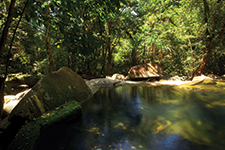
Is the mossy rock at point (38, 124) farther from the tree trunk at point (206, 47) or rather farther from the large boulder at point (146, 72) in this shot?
the tree trunk at point (206, 47)

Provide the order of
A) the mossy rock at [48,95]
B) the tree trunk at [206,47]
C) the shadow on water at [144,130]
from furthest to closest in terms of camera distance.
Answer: the tree trunk at [206,47], the mossy rock at [48,95], the shadow on water at [144,130]

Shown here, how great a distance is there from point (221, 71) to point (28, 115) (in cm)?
1553

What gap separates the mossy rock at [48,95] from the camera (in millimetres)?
A: 3385

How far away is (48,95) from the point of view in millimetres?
4207

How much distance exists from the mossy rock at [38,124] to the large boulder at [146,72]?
986 cm

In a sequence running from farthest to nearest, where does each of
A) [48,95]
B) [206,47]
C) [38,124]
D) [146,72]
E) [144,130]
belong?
[146,72] → [206,47] → [48,95] → [144,130] → [38,124]

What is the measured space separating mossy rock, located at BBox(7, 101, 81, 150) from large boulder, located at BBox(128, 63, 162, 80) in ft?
32.3

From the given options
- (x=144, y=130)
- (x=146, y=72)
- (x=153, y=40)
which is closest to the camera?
(x=144, y=130)

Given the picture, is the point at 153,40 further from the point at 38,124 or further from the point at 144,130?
the point at 38,124

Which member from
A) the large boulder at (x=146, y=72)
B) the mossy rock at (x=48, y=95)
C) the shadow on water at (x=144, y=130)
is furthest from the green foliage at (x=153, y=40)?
the shadow on water at (x=144, y=130)

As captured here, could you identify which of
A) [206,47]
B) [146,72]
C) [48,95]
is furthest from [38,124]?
[206,47]

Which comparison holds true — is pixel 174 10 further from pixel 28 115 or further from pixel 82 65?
pixel 28 115

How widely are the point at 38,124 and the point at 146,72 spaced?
11.5 metres

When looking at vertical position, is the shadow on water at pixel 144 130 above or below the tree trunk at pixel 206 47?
below
